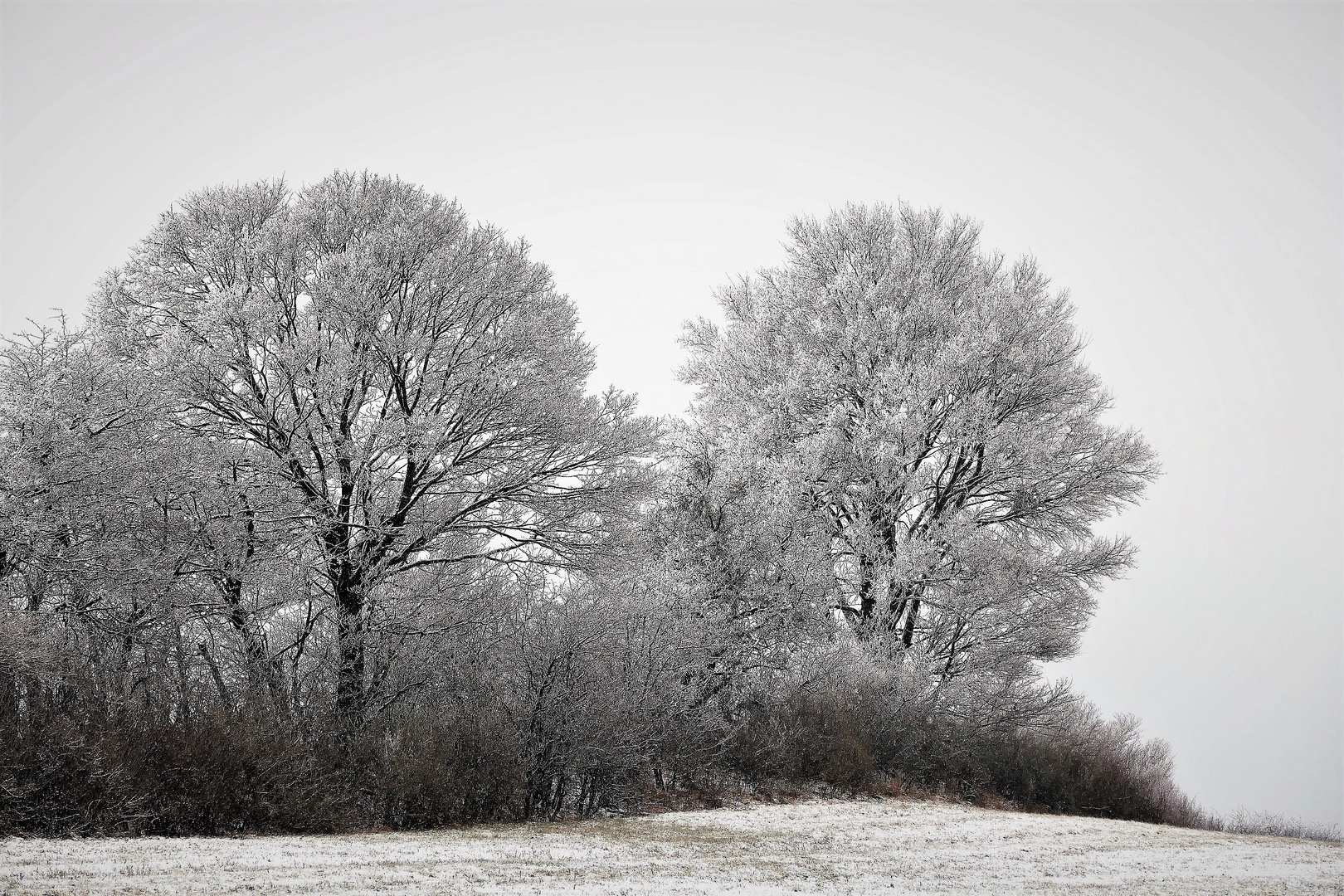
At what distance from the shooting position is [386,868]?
7.42m

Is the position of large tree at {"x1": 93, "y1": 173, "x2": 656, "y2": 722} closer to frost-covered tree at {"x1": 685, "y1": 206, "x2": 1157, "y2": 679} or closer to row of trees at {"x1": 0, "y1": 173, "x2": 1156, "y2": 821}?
row of trees at {"x1": 0, "y1": 173, "x2": 1156, "y2": 821}

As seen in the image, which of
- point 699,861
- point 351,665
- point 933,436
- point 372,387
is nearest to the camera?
point 699,861

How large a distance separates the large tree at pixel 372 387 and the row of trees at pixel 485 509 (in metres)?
0.06

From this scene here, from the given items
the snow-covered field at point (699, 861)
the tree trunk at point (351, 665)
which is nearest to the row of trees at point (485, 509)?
the tree trunk at point (351, 665)

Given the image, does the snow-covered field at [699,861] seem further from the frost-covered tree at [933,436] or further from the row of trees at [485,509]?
the frost-covered tree at [933,436]

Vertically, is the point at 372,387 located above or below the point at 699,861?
above

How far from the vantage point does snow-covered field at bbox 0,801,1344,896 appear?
678cm

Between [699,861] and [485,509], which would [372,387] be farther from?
[699,861]

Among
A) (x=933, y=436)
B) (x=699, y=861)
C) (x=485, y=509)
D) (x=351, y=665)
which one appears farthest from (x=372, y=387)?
(x=933, y=436)

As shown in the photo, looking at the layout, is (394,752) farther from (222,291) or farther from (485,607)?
(222,291)

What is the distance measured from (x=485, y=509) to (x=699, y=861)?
309 inches

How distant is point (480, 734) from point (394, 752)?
44.4 inches

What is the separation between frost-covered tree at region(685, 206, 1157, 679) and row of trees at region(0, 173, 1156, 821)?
0.30ft

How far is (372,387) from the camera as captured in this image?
575 inches
